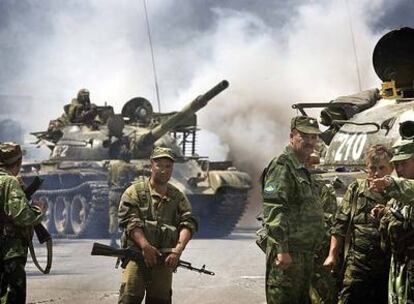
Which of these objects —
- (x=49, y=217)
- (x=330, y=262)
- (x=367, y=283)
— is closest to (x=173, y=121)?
(x=49, y=217)

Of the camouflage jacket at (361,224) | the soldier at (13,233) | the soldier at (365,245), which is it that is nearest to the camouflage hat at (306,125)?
the soldier at (365,245)

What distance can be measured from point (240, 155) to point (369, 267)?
26.9 metres

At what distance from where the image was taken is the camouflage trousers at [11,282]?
23.2 ft

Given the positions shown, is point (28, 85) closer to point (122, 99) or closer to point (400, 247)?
point (122, 99)

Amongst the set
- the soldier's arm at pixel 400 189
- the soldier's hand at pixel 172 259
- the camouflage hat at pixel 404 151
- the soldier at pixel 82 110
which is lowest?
the soldier's hand at pixel 172 259

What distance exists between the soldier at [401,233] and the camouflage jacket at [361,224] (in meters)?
0.94

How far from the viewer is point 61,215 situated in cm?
2311

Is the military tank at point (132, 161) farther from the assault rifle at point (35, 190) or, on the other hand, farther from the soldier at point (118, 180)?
the assault rifle at point (35, 190)

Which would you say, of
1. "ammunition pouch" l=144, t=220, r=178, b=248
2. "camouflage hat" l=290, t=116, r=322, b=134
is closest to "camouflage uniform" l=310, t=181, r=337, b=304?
"camouflage hat" l=290, t=116, r=322, b=134

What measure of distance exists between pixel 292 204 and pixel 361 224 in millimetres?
762

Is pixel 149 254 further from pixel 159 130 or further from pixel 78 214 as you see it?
pixel 78 214

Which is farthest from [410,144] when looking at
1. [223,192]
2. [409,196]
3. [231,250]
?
[223,192]

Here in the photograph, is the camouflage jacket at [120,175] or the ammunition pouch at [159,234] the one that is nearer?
the ammunition pouch at [159,234]

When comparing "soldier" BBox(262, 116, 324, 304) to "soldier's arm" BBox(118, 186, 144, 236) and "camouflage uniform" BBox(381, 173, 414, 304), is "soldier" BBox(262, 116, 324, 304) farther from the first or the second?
"soldier's arm" BBox(118, 186, 144, 236)
